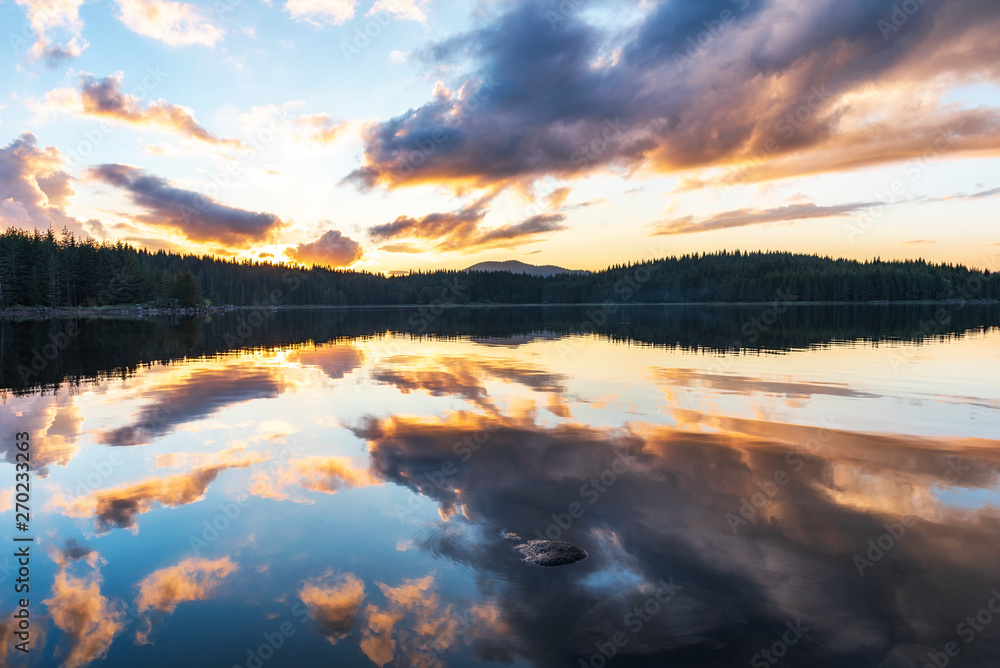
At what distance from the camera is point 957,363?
2988 centimetres

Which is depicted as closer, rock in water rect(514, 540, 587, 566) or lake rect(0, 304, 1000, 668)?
lake rect(0, 304, 1000, 668)

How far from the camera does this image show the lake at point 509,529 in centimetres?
630

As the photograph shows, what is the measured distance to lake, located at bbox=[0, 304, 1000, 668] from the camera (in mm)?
6305

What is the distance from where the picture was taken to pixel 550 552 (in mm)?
8320

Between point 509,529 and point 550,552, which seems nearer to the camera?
point 550,552

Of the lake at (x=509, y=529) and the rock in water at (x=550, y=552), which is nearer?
the lake at (x=509, y=529)

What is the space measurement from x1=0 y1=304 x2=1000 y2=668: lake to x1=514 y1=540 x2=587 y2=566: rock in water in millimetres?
158

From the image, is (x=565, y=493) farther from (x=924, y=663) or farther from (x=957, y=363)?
(x=957, y=363)

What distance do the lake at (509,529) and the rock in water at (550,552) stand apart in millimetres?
158

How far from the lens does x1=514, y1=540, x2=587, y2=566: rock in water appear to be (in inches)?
318

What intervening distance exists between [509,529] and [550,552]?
3.71ft

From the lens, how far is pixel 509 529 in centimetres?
924

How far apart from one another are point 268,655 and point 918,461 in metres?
14.5

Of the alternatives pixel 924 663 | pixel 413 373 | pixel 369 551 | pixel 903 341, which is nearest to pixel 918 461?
pixel 924 663
